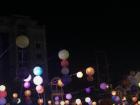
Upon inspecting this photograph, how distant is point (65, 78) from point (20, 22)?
36910 mm

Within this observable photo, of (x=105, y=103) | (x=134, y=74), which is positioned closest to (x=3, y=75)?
(x=134, y=74)

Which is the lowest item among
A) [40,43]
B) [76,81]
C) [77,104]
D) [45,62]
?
[77,104]

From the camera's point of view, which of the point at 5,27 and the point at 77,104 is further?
the point at 5,27

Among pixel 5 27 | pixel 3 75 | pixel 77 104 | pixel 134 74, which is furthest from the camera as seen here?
pixel 5 27

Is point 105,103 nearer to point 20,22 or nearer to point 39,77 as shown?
point 39,77

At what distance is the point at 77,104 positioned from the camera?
1488cm

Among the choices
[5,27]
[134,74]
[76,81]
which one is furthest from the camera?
[5,27]

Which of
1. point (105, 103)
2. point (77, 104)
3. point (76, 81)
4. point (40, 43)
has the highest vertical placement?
point (40, 43)

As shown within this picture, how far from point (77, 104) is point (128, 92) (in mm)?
2489

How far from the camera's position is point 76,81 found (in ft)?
112

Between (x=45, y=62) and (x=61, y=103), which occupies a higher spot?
(x=45, y=62)

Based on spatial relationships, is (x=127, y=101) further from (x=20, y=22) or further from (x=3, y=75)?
(x=20, y=22)

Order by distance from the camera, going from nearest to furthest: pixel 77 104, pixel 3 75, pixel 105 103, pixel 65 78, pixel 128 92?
pixel 105 103 < pixel 65 78 < pixel 77 104 < pixel 128 92 < pixel 3 75

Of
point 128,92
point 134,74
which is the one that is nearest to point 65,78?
point 134,74
